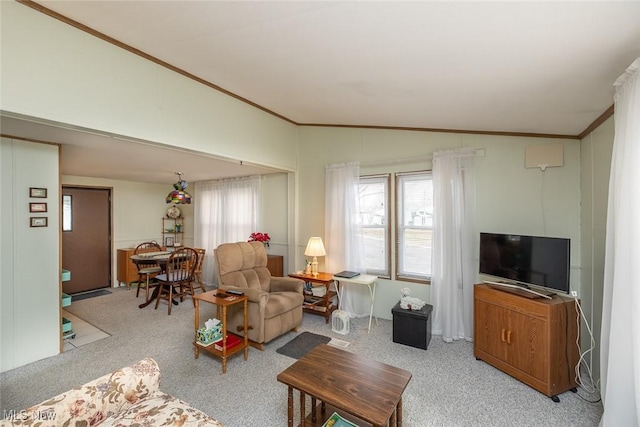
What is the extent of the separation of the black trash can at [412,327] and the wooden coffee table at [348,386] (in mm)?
1272

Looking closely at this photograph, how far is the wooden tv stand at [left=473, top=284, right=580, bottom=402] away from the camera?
2.20m

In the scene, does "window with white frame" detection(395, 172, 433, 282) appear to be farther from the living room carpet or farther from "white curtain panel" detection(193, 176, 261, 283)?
"white curtain panel" detection(193, 176, 261, 283)

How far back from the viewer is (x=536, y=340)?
227 cm

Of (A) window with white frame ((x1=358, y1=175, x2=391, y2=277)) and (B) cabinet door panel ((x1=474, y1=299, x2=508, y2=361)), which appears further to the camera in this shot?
(A) window with white frame ((x1=358, y1=175, x2=391, y2=277))

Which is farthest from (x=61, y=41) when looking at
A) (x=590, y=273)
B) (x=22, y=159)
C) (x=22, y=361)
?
(x=590, y=273)

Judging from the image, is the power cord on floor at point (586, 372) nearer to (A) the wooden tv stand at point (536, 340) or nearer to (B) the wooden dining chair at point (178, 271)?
(A) the wooden tv stand at point (536, 340)

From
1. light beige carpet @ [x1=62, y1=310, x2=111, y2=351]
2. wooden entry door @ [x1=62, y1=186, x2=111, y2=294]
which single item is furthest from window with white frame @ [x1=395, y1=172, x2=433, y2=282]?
wooden entry door @ [x1=62, y1=186, x2=111, y2=294]

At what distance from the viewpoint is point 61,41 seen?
81.4 inches

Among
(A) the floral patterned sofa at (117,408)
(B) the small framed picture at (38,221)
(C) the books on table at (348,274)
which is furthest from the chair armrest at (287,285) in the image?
(B) the small framed picture at (38,221)

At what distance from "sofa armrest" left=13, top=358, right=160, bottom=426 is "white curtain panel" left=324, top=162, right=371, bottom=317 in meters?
2.66

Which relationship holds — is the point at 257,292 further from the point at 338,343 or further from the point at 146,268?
the point at 146,268

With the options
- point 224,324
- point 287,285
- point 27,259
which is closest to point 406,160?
point 287,285

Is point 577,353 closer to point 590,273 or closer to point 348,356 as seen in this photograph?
point 590,273

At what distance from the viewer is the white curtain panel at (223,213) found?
5152 mm
